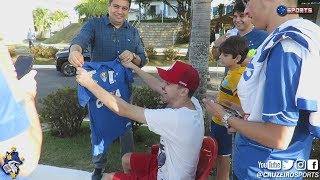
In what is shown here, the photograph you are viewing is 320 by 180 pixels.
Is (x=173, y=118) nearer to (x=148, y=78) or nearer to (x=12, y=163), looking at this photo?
(x=148, y=78)

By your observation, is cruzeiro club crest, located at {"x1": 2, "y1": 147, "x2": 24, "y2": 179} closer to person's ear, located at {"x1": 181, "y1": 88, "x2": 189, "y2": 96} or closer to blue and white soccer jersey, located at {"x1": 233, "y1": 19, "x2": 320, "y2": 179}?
blue and white soccer jersey, located at {"x1": 233, "y1": 19, "x2": 320, "y2": 179}

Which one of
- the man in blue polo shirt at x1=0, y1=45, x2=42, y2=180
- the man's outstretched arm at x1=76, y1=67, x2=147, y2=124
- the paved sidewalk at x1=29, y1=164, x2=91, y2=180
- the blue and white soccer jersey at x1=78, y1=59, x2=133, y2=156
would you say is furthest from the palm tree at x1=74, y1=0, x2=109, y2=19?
the man in blue polo shirt at x1=0, y1=45, x2=42, y2=180

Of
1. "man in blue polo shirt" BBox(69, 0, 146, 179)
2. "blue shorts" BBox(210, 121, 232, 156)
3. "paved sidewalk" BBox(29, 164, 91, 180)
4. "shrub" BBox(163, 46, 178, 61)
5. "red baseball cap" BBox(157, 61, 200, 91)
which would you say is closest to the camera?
A: "red baseball cap" BBox(157, 61, 200, 91)

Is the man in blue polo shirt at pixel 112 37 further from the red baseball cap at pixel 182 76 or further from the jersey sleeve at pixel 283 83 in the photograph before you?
the jersey sleeve at pixel 283 83

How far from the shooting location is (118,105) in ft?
7.77

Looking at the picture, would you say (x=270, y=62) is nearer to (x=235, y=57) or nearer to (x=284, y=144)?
(x=284, y=144)

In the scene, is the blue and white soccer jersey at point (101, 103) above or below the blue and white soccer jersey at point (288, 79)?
below

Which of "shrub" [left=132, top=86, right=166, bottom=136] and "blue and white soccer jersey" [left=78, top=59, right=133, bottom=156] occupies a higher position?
"blue and white soccer jersey" [left=78, top=59, right=133, bottom=156]

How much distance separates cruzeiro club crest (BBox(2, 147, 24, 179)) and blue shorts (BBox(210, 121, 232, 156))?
260 cm

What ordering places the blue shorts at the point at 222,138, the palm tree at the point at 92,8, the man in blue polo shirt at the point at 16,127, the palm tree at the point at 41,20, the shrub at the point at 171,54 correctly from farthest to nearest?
the palm tree at the point at 41,20 < the palm tree at the point at 92,8 < the shrub at the point at 171,54 < the blue shorts at the point at 222,138 < the man in blue polo shirt at the point at 16,127

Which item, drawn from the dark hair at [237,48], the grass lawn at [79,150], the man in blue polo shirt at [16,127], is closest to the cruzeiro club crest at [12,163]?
the man in blue polo shirt at [16,127]

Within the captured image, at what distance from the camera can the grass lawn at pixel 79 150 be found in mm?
4777

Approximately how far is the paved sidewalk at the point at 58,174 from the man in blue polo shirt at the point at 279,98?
292 cm

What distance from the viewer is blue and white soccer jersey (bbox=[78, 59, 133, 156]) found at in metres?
3.25
